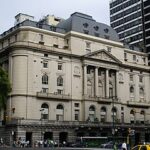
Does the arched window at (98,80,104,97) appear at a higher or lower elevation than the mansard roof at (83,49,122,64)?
lower

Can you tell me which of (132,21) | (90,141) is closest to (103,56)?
(90,141)

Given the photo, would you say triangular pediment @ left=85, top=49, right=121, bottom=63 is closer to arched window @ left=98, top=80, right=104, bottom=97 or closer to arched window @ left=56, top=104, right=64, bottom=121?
arched window @ left=98, top=80, right=104, bottom=97

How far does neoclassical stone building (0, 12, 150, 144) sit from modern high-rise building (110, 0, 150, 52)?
1758cm

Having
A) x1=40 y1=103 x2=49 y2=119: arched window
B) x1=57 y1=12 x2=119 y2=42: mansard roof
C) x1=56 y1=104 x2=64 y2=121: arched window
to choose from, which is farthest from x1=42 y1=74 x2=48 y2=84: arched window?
x1=57 y1=12 x2=119 y2=42: mansard roof

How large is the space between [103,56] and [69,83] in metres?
13.7

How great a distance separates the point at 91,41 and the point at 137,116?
2750cm

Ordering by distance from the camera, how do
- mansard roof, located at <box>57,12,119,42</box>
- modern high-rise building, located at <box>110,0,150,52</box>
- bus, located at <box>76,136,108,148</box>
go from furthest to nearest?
1. modern high-rise building, located at <box>110,0,150,52</box>
2. mansard roof, located at <box>57,12,119,42</box>
3. bus, located at <box>76,136,108,148</box>

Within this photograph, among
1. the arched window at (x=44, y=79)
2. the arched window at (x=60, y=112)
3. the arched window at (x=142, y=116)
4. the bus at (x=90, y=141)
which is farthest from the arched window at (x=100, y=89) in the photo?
the arched window at (x=142, y=116)

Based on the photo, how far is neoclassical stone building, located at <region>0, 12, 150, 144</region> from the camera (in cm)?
9306

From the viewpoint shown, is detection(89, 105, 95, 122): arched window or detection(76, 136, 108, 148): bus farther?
detection(89, 105, 95, 122): arched window

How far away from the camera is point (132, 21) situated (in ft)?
460

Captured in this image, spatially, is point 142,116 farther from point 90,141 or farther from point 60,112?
point 90,141

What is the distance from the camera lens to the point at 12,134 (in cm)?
9019

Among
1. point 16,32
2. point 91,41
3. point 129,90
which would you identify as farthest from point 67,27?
point 129,90
